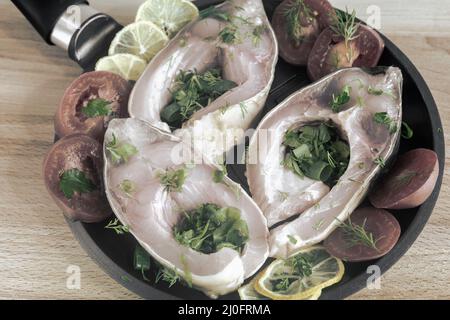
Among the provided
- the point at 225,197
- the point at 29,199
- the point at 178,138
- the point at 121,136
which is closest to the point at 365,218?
the point at 225,197

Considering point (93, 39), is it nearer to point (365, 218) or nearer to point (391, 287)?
point (365, 218)

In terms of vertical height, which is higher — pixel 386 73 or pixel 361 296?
pixel 386 73

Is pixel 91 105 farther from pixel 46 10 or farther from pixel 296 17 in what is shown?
pixel 296 17

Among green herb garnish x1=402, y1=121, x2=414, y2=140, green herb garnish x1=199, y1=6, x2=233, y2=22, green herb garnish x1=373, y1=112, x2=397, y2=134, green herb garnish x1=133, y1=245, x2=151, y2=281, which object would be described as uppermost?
green herb garnish x1=199, y1=6, x2=233, y2=22

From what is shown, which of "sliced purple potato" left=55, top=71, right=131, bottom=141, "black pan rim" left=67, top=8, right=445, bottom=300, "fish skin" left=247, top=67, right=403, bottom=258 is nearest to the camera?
"black pan rim" left=67, top=8, right=445, bottom=300

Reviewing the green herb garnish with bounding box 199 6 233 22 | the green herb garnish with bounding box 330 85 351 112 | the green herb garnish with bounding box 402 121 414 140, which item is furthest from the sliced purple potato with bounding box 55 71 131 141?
the green herb garnish with bounding box 402 121 414 140

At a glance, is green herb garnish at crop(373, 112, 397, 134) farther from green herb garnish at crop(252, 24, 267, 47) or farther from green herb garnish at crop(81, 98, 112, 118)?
green herb garnish at crop(81, 98, 112, 118)
